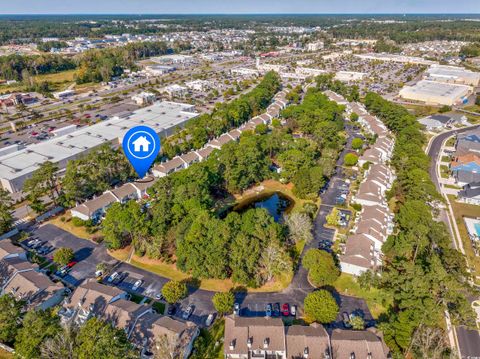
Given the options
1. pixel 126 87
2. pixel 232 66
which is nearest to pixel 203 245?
pixel 126 87

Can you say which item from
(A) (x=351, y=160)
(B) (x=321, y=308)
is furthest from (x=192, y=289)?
(A) (x=351, y=160)

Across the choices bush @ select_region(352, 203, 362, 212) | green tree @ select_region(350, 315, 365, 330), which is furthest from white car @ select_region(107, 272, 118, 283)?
bush @ select_region(352, 203, 362, 212)

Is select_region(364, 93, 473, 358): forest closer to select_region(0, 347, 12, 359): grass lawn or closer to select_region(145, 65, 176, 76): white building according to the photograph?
select_region(0, 347, 12, 359): grass lawn

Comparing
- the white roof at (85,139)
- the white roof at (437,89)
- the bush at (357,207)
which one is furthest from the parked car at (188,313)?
the white roof at (437,89)

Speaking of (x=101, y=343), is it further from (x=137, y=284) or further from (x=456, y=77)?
(x=456, y=77)

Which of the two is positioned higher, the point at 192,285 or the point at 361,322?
the point at 361,322

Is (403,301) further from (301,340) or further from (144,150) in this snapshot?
(144,150)

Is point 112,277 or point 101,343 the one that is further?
point 112,277
